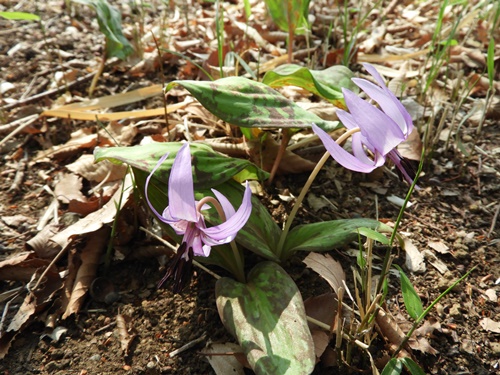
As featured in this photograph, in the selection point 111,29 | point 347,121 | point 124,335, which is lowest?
point 124,335

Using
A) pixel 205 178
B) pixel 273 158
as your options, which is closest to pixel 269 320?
pixel 205 178

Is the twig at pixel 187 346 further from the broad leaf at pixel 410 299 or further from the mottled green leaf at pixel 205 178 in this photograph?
the broad leaf at pixel 410 299

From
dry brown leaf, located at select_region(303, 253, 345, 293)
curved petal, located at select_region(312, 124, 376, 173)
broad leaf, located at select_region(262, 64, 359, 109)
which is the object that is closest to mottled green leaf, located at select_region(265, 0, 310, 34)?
broad leaf, located at select_region(262, 64, 359, 109)

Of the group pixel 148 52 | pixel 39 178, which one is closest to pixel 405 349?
pixel 39 178

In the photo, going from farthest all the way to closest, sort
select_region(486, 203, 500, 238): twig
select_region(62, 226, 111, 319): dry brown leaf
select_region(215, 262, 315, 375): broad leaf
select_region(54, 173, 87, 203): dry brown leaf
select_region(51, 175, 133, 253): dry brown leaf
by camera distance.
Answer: select_region(54, 173, 87, 203): dry brown leaf → select_region(486, 203, 500, 238): twig → select_region(51, 175, 133, 253): dry brown leaf → select_region(62, 226, 111, 319): dry brown leaf → select_region(215, 262, 315, 375): broad leaf

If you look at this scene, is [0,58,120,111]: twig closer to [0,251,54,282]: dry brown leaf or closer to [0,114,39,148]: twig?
[0,114,39,148]: twig

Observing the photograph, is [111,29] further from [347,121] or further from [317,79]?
[347,121]
